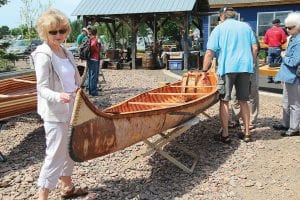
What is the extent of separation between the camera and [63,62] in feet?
11.8

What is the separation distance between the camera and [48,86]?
3.51 m

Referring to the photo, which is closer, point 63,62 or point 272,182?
point 63,62

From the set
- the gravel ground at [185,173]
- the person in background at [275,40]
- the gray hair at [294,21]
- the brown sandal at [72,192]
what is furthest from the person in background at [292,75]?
the person in background at [275,40]

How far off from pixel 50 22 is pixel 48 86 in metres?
0.56

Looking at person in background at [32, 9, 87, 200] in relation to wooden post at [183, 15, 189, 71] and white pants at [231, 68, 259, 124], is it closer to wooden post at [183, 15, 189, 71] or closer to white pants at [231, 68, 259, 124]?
white pants at [231, 68, 259, 124]

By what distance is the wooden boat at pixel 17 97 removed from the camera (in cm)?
558

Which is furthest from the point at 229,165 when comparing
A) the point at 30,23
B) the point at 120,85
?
the point at 30,23

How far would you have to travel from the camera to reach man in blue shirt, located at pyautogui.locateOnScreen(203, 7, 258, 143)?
573cm

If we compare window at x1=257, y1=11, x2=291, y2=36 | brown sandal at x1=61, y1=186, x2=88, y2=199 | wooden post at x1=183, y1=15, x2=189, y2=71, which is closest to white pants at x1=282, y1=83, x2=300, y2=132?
brown sandal at x1=61, y1=186, x2=88, y2=199

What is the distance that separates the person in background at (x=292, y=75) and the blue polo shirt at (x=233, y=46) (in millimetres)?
686

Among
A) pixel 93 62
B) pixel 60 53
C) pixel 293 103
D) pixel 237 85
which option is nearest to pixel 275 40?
pixel 93 62

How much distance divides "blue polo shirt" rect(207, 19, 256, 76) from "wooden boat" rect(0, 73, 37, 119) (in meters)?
2.90

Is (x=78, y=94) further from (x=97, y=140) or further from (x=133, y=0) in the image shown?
(x=133, y=0)

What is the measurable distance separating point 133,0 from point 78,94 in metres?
15.7
